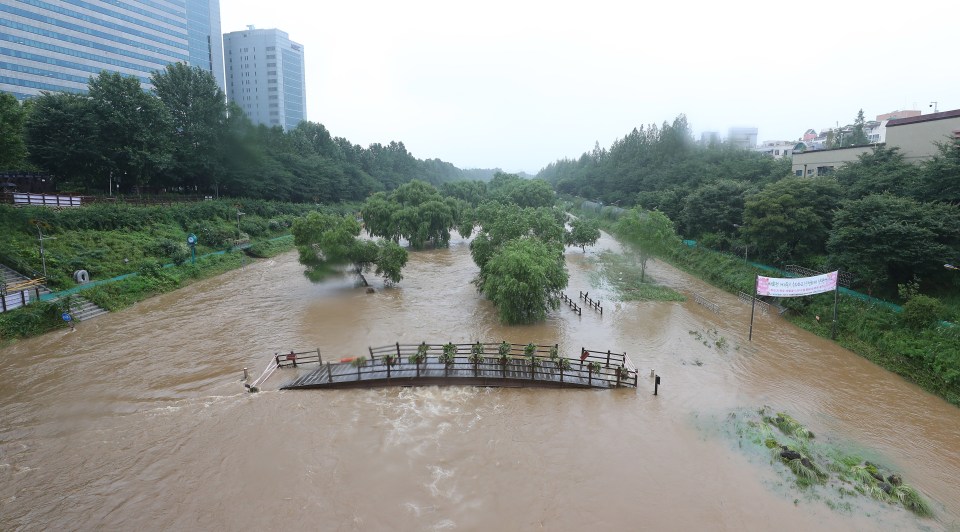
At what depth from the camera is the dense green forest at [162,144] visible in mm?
34156

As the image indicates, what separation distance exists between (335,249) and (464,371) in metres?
14.5

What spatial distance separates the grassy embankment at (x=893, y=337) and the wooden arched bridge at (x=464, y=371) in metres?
11.3

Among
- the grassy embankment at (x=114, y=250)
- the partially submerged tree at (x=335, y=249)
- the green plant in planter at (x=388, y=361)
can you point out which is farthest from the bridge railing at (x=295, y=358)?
the grassy embankment at (x=114, y=250)

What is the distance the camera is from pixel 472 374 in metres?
17.6

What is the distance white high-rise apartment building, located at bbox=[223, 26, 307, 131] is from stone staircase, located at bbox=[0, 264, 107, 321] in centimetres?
9681

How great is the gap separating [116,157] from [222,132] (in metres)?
12.7

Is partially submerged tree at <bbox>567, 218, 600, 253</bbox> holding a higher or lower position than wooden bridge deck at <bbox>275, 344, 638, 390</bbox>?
higher

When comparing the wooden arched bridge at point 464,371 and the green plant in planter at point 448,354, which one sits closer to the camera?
the wooden arched bridge at point 464,371

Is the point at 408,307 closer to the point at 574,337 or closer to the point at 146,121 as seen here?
the point at 574,337

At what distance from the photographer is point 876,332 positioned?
20.3 m

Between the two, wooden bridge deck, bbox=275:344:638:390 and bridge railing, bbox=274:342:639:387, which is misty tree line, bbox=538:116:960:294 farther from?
wooden bridge deck, bbox=275:344:638:390

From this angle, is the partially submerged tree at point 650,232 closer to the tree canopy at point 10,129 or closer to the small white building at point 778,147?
the tree canopy at point 10,129

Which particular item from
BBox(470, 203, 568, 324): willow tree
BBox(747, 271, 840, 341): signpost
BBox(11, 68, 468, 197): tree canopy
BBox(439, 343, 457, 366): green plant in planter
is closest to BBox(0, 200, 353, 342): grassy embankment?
BBox(11, 68, 468, 197): tree canopy

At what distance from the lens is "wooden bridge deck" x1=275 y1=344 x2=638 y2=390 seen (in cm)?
1712
